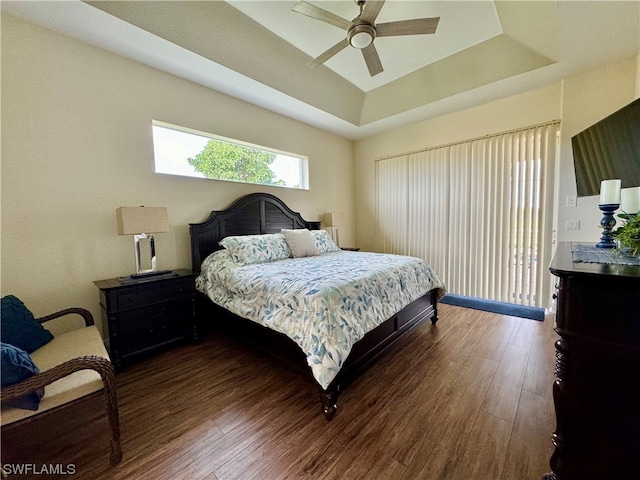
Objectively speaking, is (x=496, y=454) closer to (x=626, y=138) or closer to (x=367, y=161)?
(x=626, y=138)

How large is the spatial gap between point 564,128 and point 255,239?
3687 mm

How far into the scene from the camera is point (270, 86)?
2916mm

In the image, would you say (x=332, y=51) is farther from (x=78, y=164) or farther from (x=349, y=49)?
(x=78, y=164)

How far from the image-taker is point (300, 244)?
3.18 meters

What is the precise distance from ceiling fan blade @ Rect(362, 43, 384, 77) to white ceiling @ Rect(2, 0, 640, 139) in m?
0.48

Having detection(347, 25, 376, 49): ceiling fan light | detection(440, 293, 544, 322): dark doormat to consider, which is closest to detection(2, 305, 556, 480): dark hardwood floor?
detection(440, 293, 544, 322): dark doormat

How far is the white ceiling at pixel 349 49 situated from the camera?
203 cm

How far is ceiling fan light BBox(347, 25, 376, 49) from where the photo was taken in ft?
6.25

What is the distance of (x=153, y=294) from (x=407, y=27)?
3.09m

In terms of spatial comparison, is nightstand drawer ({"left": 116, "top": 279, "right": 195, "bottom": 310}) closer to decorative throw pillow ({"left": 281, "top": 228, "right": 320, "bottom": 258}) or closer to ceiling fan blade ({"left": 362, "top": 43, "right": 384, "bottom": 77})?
decorative throw pillow ({"left": 281, "top": 228, "right": 320, "bottom": 258})

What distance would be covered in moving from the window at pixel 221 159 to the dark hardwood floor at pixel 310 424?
2090 mm

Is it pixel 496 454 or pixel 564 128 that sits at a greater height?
pixel 564 128

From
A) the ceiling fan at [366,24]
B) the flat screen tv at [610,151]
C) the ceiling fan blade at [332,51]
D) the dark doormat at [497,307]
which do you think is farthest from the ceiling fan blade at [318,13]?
the dark doormat at [497,307]

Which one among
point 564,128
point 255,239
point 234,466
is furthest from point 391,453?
point 564,128
